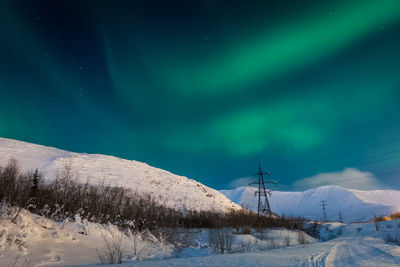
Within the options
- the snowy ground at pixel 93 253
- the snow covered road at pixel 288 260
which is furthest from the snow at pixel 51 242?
the snow covered road at pixel 288 260

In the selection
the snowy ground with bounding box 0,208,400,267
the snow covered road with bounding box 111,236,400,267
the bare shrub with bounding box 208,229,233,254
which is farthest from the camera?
the bare shrub with bounding box 208,229,233,254

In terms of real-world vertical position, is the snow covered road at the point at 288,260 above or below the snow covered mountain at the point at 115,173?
below

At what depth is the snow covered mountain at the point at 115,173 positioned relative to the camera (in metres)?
38.8

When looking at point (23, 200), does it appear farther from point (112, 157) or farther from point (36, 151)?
point (112, 157)

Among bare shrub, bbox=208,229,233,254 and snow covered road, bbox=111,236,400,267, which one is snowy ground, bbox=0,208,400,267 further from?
bare shrub, bbox=208,229,233,254

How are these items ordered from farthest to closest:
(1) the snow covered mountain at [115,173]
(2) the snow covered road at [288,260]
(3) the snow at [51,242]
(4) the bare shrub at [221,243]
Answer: (1) the snow covered mountain at [115,173]
(4) the bare shrub at [221,243]
(3) the snow at [51,242]
(2) the snow covered road at [288,260]

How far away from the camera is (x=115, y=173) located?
46250 millimetres

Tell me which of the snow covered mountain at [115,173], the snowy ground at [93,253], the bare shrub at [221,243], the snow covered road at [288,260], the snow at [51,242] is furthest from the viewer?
the snow covered mountain at [115,173]

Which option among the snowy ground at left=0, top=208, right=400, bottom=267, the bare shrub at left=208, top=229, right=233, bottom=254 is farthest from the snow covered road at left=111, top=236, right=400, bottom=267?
the bare shrub at left=208, top=229, right=233, bottom=254

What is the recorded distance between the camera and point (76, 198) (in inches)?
550

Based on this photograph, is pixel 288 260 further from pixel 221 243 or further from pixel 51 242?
pixel 51 242

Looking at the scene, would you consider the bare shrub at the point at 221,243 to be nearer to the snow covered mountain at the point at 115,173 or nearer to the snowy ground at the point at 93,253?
the snowy ground at the point at 93,253

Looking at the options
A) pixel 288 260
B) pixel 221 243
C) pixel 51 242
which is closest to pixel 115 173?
pixel 221 243

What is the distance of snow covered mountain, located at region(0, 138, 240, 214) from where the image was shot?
38.8 meters
